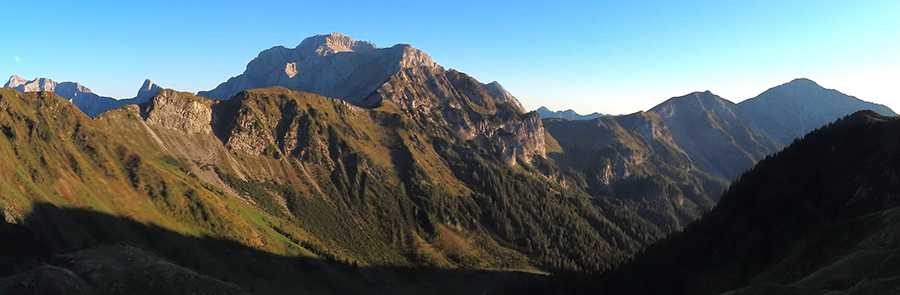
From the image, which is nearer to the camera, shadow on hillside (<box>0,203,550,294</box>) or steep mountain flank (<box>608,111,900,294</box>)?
steep mountain flank (<box>608,111,900,294</box>)

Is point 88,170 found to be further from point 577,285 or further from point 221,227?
point 577,285

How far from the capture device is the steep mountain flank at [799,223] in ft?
247

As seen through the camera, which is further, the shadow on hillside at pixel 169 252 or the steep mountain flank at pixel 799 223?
the shadow on hillside at pixel 169 252

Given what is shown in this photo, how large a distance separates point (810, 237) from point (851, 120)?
76669 millimetres

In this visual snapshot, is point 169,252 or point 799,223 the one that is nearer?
point 799,223

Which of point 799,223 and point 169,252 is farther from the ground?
point 799,223

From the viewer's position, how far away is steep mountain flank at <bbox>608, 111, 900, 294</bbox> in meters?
75.4

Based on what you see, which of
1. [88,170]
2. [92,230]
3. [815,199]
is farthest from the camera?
[88,170]

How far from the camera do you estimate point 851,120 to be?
456 ft

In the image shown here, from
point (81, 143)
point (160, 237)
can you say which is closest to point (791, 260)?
point (160, 237)

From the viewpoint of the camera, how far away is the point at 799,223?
4188 inches

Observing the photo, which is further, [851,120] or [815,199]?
[851,120]

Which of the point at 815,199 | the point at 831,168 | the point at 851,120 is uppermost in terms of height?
the point at 851,120

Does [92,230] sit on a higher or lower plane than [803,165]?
lower
